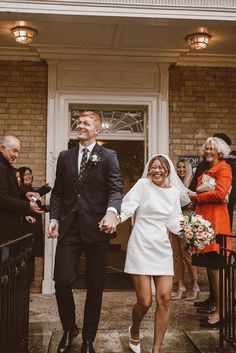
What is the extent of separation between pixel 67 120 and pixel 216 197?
131 inches

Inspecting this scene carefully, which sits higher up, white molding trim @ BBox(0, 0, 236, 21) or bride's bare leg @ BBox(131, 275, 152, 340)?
white molding trim @ BBox(0, 0, 236, 21)

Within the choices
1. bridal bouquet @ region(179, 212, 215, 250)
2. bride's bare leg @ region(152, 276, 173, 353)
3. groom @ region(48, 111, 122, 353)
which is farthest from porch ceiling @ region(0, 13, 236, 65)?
bride's bare leg @ region(152, 276, 173, 353)

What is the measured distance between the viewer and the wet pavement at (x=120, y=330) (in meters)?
4.64

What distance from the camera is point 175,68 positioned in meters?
7.91

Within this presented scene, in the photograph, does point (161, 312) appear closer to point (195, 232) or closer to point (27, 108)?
point (195, 232)

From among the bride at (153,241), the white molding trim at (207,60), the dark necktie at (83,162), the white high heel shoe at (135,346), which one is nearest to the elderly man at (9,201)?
the dark necktie at (83,162)

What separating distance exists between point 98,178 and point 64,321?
1.33m

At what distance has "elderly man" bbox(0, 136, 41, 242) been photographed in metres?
5.03

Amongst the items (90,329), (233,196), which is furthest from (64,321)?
(233,196)

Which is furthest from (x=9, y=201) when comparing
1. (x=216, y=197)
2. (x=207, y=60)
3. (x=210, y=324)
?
(x=207, y=60)

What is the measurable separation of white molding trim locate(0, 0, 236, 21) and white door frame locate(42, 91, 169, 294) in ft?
6.39

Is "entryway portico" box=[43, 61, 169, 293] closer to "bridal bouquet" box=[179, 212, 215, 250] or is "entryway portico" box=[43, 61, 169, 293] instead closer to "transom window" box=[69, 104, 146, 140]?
"transom window" box=[69, 104, 146, 140]

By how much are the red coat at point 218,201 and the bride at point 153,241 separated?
2.97 feet

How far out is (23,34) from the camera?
21.7 feet
